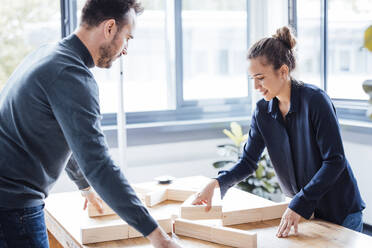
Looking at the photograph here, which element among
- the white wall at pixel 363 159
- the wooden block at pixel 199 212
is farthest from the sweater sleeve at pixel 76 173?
the white wall at pixel 363 159

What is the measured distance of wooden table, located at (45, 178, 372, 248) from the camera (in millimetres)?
1586

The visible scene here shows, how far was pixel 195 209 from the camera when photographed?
1833 millimetres

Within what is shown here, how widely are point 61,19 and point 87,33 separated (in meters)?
2.15

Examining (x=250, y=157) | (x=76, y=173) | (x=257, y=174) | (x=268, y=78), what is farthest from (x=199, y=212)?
(x=257, y=174)

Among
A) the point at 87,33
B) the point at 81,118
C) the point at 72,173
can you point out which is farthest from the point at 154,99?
the point at 81,118

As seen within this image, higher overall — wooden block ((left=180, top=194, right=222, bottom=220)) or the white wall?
wooden block ((left=180, top=194, right=222, bottom=220))

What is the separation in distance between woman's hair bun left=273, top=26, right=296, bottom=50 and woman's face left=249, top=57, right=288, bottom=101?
125mm

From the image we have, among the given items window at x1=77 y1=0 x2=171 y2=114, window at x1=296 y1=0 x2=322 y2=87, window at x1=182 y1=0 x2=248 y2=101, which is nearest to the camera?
window at x1=296 y1=0 x2=322 y2=87

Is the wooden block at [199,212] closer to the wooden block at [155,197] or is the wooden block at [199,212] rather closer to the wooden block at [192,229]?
the wooden block at [192,229]

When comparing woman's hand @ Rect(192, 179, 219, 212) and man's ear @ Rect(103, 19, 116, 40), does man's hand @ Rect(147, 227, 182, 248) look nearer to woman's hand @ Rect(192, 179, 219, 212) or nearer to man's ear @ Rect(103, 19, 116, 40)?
woman's hand @ Rect(192, 179, 219, 212)

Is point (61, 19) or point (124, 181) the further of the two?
point (61, 19)

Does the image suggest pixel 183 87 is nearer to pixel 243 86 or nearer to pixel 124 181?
pixel 243 86

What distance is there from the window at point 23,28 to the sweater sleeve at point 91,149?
2352 millimetres

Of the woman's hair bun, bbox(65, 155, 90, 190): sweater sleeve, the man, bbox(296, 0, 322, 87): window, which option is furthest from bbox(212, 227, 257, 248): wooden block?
bbox(296, 0, 322, 87): window
